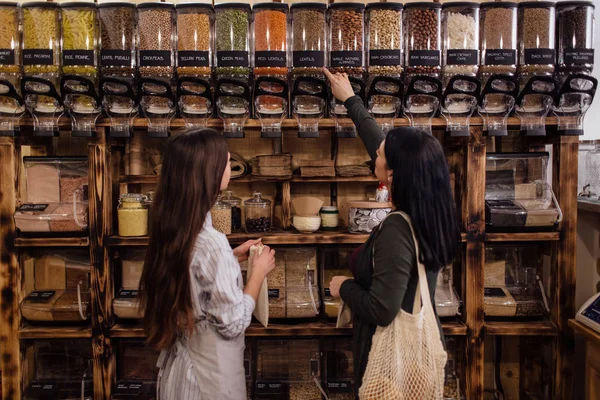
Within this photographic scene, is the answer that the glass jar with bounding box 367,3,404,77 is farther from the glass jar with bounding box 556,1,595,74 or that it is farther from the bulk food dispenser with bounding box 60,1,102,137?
the bulk food dispenser with bounding box 60,1,102,137

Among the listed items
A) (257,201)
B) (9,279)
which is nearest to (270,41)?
(257,201)

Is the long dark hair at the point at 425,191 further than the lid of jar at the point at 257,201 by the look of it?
No

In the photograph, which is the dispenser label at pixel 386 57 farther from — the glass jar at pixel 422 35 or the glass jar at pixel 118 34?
the glass jar at pixel 118 34

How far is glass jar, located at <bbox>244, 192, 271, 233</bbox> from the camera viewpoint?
219 cm

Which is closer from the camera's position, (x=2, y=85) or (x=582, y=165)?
(x=2, y=85)

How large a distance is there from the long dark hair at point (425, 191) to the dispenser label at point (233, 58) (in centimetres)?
78

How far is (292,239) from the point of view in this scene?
83.3 inches

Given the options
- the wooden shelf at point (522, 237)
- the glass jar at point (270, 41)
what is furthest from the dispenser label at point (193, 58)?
the wooden shelf at point (522, 237)

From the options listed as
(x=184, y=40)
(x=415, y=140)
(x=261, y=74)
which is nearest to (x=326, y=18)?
(x=261, y=74)

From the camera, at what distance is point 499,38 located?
6.38 feet

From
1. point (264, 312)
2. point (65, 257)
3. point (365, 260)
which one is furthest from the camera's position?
point (65, 257)

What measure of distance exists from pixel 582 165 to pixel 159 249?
2.14 meters

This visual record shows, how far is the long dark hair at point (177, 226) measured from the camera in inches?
56.5

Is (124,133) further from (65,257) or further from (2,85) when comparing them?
(65,257)
